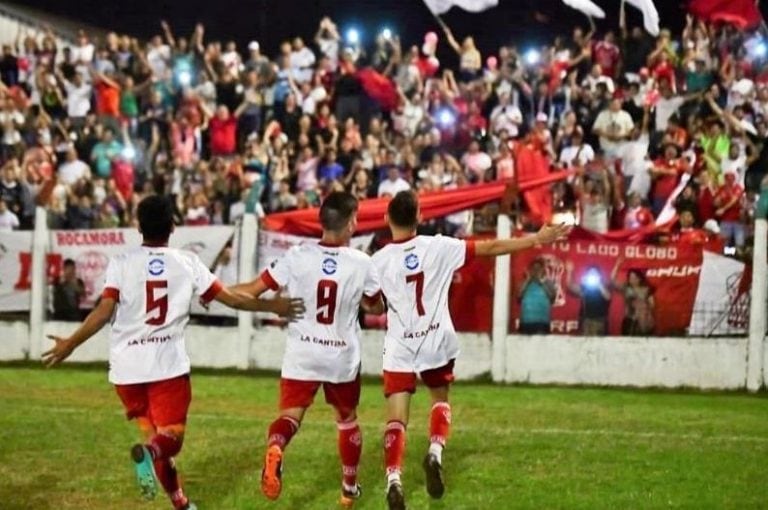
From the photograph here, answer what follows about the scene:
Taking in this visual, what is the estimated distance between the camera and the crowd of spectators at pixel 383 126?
1862cm

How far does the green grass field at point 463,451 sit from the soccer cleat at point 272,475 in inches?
32.2

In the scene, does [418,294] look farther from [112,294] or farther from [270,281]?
[112,294]

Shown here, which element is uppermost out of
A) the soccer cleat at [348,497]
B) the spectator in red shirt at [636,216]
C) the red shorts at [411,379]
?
the spectator in red shirt at [636,216]

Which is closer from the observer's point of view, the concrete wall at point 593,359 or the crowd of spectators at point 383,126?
the concrete wall at point 593,359

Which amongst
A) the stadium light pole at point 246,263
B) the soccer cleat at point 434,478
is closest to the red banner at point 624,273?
the stadium light pole at point 246,263

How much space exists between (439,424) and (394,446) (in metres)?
0.59

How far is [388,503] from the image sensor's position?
8531mm

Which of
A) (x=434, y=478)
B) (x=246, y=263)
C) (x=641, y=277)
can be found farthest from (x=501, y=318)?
(x=434, y=478)

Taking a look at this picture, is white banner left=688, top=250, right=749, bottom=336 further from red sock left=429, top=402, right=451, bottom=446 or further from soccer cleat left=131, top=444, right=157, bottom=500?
soccer cleat left=131, top=444, right=157, bottom=500

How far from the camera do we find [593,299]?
16.8m

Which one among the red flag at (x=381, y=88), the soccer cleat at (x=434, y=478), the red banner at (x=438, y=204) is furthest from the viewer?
the red flag at (x=381, y=88)

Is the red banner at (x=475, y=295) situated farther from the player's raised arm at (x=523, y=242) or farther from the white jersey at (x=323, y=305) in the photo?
the white jersey at (x=323, y=305)

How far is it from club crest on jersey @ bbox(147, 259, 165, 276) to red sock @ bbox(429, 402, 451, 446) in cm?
229

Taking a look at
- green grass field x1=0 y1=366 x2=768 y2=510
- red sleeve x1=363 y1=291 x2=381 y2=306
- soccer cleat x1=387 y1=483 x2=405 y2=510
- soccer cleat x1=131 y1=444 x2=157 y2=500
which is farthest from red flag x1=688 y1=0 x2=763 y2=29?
soccer cleat x1=131 y1=444 x2=157 y2=500
